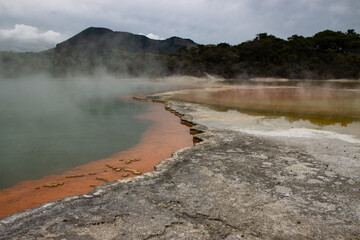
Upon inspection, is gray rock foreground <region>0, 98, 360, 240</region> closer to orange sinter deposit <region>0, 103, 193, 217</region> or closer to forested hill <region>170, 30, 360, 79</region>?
orange sinter deposit <region>0, 103, 193, 217</region>

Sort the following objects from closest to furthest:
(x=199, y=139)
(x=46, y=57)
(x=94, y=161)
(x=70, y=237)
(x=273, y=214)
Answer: (x=70, y=237) < (x=273, y=214) < (x=94, y=161) < (x=199, y=139) < (x=46, y=57)

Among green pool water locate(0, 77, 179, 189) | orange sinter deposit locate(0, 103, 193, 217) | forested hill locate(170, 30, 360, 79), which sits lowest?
orange sinter deposit locate(0, 103, 193, 217)

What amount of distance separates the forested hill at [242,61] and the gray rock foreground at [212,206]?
36.6 meters

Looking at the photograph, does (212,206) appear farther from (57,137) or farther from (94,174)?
(57,137)

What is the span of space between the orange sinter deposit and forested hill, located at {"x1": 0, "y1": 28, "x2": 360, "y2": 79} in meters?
34.0

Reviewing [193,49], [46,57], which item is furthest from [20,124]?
[46,57]

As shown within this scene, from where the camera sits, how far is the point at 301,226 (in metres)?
2.86

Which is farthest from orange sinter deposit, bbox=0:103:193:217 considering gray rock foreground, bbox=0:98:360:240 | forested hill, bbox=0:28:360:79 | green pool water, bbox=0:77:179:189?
forested hill, bbox=0:28:360:79

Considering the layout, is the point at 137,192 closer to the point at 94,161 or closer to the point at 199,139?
the point at 94,161

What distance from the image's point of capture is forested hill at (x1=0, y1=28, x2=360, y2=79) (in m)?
41.6

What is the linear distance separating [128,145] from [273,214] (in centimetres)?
448

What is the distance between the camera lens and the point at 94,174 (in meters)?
4.96

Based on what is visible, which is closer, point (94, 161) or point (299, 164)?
point (299, 164)

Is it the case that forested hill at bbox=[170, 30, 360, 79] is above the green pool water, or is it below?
above
